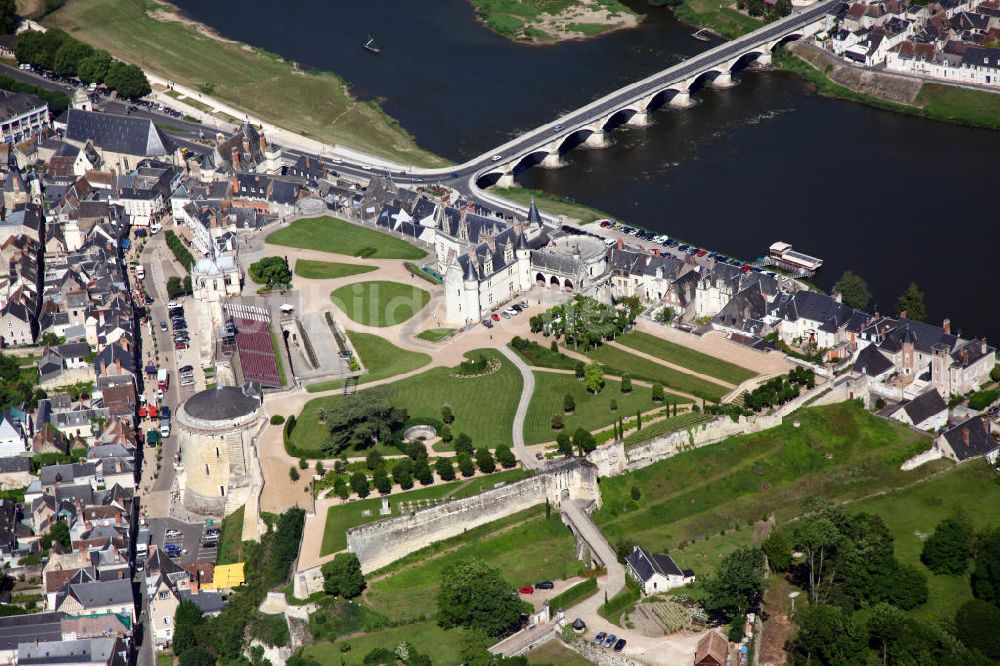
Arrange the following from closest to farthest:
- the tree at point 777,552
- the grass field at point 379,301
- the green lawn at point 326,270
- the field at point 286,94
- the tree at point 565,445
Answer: the tree at point 777,552 → the tree at point 565,445 → the grass field at point 379,301 → the green lawn at point 326,270 → the field at point 286,94

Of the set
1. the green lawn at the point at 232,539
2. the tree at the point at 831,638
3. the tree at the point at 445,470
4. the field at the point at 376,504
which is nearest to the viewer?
the tree at the point at 831,638

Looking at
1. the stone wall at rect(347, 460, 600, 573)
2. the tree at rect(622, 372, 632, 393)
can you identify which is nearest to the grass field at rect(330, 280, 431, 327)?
the tree at rect(622, 372, 632, 393)

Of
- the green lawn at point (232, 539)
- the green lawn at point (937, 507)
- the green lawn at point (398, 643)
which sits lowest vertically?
the green lawn at point (232, 539)

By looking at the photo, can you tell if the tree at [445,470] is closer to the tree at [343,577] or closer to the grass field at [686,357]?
the tree at [343,577]

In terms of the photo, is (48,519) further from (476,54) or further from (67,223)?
(476,54)

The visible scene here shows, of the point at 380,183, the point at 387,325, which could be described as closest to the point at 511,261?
the point at 387,325

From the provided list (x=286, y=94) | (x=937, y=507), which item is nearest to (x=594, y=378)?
(x=937, y=507)

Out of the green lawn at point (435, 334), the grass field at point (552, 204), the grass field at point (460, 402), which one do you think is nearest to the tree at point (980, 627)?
the grass field at point (460, 402)
